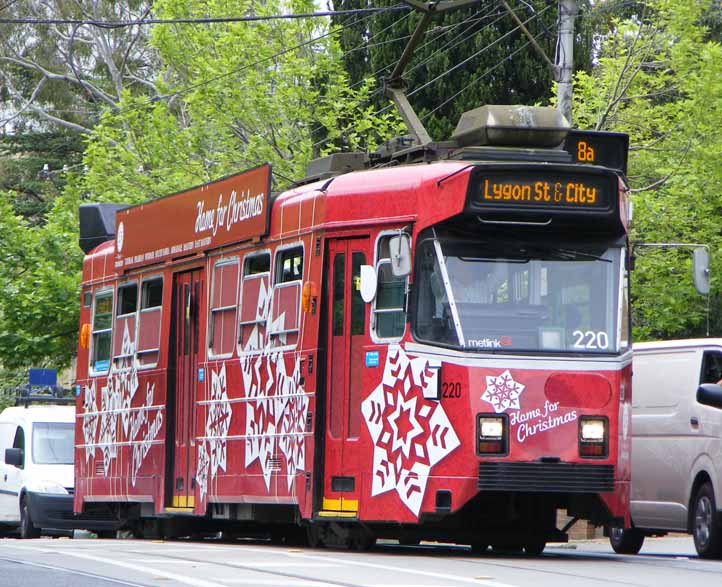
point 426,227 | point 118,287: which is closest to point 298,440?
point 426,227

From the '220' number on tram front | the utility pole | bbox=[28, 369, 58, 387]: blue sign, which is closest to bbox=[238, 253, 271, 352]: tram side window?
the '220' number on tram front

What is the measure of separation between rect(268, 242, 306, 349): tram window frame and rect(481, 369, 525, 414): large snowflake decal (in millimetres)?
2232

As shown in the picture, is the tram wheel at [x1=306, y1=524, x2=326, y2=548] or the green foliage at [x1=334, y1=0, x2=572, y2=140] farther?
the green foliage at [x1=334, y1=0, x2=572, y2=140]

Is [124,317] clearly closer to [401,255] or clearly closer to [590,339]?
[401,255]

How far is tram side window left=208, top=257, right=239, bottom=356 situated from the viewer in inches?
622

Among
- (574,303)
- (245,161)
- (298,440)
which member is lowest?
(298,440)

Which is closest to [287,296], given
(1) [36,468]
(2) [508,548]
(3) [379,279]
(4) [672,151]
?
(3) [379,279]

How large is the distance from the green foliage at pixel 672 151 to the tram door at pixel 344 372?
10.1 m

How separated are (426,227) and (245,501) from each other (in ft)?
11.6

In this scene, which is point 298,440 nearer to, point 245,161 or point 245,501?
point 245,501

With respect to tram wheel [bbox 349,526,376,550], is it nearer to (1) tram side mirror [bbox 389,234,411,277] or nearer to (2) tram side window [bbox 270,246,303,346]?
(2) tram side window [bbox 270,246,303,346]

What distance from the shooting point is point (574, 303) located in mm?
13141

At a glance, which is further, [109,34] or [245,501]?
[109,34]

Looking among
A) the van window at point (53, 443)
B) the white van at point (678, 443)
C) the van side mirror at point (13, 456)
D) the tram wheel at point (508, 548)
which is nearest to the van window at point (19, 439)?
the van window at point (53, 443)
